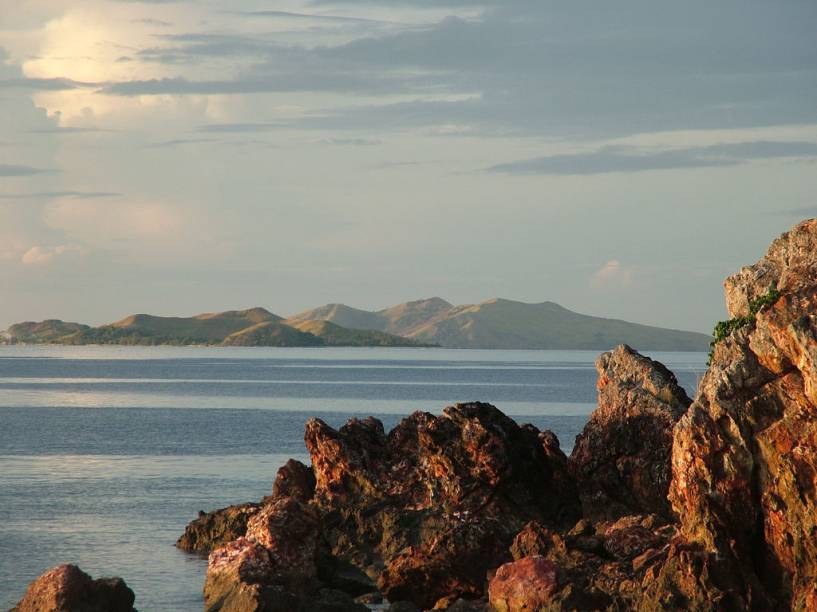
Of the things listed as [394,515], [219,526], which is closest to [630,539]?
[394,515]

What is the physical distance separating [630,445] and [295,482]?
13.5m

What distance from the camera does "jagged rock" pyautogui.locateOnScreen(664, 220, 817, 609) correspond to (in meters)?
30.4

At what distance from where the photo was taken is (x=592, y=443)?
148ft

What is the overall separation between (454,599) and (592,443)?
12566 millimetres

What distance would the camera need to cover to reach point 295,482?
48.8m

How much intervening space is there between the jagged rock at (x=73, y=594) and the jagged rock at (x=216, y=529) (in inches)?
472

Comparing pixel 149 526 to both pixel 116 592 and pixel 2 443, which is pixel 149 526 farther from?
pixel 2 443

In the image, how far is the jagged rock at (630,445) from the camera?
142 ft

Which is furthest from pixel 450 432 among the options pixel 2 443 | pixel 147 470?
pixel 2 443

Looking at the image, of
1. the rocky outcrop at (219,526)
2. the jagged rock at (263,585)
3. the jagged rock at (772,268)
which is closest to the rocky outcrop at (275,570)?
the jagged rock at (263,585)

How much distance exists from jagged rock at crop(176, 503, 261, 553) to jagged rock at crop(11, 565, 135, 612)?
11998mm

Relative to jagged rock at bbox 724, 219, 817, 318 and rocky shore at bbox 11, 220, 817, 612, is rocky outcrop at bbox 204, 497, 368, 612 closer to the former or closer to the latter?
Result: rocky shore at bbox 11, 220, 817, 612

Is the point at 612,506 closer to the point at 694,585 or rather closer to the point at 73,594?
the point at 694,585

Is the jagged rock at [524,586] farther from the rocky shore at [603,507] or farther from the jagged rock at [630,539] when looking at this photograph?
the jagged rock at [630,539]
